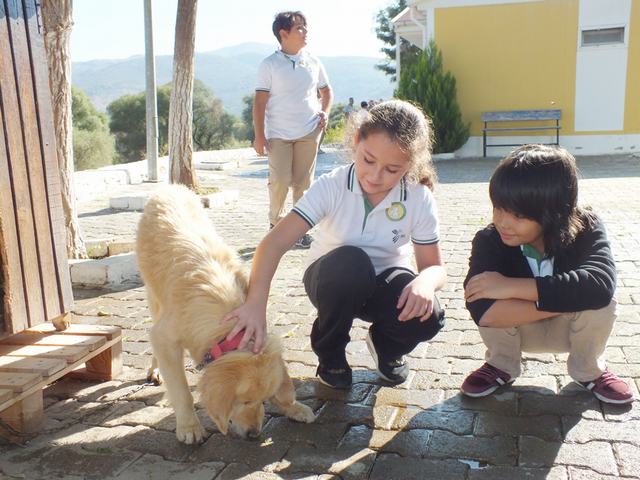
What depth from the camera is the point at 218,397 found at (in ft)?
8.56

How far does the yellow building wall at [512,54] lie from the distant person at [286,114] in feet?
43.5

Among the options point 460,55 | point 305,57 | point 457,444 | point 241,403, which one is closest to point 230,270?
point 241,403

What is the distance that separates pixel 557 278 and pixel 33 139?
2.76 metres

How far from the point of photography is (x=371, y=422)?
3.04 meters

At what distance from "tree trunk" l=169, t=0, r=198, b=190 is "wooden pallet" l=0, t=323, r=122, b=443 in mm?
6929

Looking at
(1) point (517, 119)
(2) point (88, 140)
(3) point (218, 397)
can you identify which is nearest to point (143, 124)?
(2) point (88, 140)

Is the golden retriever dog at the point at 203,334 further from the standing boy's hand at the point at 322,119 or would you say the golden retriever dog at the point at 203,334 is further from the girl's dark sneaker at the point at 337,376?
the standing boy's hand at the point at 322,119

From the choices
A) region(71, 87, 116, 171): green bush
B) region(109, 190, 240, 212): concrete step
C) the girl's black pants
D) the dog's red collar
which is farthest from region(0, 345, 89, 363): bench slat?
region(71, 87, 116, 171): green bush

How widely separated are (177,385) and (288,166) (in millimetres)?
4430

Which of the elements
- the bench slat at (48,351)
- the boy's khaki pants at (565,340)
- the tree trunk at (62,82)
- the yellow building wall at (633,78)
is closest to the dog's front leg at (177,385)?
the bench slat at (48,351)

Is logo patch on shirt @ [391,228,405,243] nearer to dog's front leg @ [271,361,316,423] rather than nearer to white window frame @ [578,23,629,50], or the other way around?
dog's front leg @ [271,361,316,423]

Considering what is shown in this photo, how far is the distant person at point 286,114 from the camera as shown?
7027mm

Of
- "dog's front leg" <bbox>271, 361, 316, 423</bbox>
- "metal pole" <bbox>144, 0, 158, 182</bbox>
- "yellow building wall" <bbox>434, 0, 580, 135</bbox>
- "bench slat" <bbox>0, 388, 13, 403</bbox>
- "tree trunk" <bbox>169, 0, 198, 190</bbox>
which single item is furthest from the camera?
"yellow building wall" <bbox>434, 0, 580, 135</bbox>

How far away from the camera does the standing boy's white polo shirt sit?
23.1 feet
